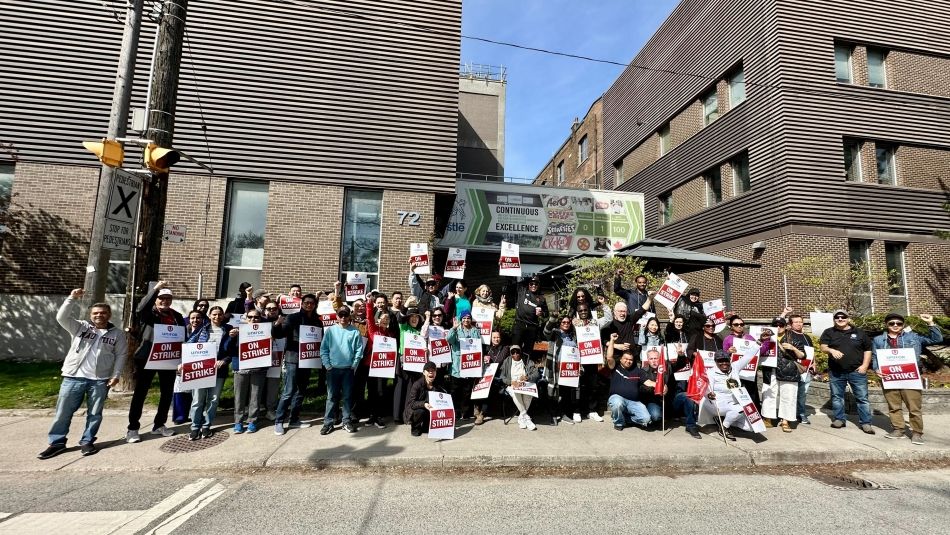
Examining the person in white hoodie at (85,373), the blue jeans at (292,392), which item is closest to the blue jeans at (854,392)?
the blue jeans at (292,392)

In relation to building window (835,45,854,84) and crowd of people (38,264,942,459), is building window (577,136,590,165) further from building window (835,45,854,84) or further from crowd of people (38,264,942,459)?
crowd of people (38,264,942,459)

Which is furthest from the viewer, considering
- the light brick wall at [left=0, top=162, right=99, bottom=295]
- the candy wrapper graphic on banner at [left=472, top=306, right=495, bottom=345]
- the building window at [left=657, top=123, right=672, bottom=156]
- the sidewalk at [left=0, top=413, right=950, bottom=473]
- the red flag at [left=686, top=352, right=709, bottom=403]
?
the building window at [left=657, top=123, right=672, bottom=156]

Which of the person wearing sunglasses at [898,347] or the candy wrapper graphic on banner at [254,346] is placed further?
the person wearing sunglasses at [898,347]

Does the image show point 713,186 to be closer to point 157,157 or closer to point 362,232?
point 362,232

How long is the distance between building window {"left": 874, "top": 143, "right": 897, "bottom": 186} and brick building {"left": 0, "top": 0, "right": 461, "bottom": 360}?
14.9 meters

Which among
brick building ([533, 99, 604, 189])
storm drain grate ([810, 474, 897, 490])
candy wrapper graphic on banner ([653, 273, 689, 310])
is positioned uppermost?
brick building ([533, 99, 604, 189])

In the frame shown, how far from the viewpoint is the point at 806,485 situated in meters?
5.16

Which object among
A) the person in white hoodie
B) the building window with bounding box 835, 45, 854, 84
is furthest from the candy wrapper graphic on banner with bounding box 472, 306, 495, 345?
the building window with bounding box 835, 45, 854, 84

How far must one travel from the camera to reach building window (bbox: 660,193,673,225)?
71.2 ft

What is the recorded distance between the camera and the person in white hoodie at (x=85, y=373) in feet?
18.4

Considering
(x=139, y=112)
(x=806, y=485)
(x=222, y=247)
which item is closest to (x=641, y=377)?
(x=806, y=485)

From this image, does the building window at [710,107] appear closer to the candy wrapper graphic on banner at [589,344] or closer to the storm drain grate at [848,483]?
the candy wrapper graphic on banner at [589,344]

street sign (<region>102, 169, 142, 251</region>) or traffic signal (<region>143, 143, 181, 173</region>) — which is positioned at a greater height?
traffic signal (<region>143, 143, 181, 173</region>)

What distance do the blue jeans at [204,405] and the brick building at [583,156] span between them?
74.6ft
